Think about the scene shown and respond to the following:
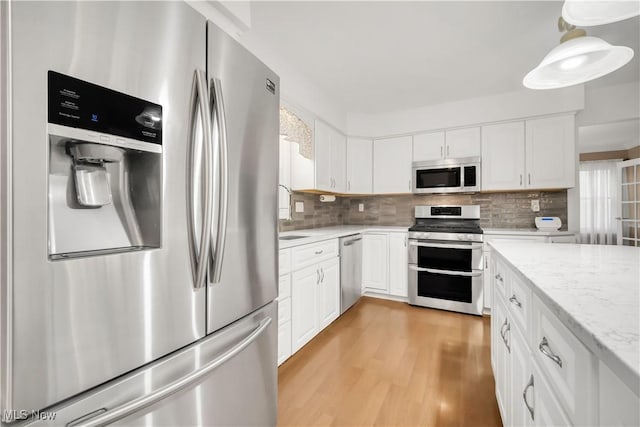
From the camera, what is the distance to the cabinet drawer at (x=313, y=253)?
218cm

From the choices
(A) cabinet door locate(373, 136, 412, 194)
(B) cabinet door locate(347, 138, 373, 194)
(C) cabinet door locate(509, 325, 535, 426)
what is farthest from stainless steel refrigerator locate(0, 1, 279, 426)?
(A) cabinet door locate(373, 136, 412, 194)

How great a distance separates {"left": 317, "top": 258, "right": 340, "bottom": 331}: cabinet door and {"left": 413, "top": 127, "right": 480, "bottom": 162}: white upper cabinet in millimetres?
1944

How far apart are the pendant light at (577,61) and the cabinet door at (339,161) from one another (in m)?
2.20

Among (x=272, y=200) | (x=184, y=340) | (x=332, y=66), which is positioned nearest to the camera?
(x=184, y=340)

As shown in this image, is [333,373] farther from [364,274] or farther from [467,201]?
[467,201]


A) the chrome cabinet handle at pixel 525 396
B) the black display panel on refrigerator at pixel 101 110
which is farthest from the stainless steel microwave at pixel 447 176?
the black display panel on refrigerator at pixel 101 110

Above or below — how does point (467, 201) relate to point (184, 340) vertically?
above

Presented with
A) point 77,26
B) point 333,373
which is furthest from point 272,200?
point 333,373

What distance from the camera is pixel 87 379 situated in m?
0.64

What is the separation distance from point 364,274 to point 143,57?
3.36 metres

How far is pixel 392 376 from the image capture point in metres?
1.96

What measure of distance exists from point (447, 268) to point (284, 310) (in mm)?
2082

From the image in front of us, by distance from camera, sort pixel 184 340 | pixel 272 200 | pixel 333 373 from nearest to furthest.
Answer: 1. pixel 184 340
2. pixel 272 200
3. pixel 333 373

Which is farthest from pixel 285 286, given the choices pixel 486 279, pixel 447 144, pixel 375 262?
pixel 447 144
